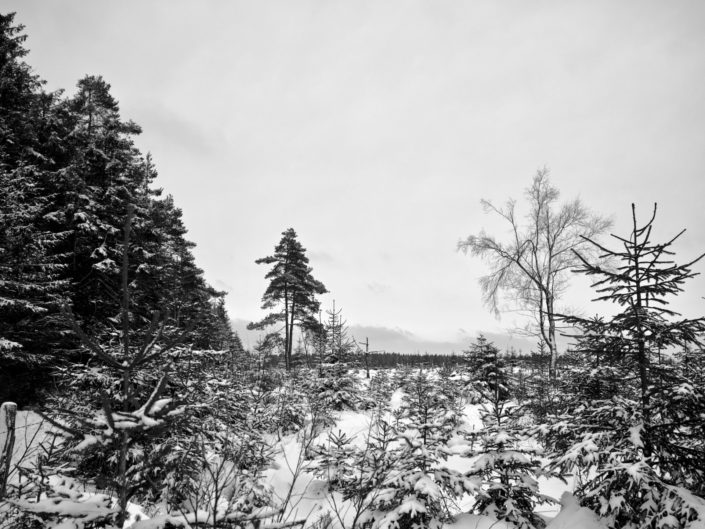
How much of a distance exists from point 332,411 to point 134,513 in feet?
37.3

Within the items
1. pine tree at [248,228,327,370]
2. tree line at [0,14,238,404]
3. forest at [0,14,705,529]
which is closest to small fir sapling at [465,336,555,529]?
forest at [0,14,705,529]

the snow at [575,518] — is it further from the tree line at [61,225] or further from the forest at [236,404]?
the tree line at [61,225]

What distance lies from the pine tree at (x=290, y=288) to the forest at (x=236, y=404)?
4.81 meters

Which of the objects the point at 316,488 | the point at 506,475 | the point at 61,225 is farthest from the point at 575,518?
the point at 61,225

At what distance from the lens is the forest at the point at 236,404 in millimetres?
2461

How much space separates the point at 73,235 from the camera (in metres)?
12.3

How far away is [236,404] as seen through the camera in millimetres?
10734

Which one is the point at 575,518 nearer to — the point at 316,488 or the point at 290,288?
the point at 316,488

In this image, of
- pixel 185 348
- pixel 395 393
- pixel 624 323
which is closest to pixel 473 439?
pixel 624 323

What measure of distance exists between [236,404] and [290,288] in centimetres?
1544

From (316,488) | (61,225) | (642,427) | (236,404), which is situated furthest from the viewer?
(61,225)

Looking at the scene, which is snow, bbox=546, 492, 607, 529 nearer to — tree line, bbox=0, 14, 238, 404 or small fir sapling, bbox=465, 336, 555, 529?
small fir sapling, bbox=465, 336, 555, 529

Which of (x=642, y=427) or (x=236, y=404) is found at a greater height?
(x=642, y=427)

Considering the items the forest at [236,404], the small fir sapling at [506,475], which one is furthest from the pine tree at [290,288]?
the small fir sapling at [506,475]
